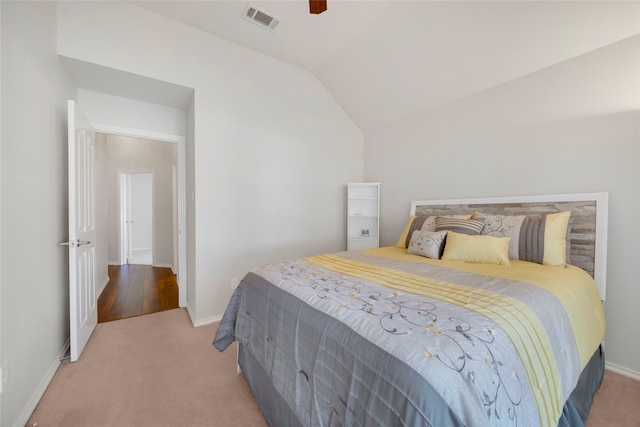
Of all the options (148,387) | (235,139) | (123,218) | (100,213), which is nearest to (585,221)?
(235,139)

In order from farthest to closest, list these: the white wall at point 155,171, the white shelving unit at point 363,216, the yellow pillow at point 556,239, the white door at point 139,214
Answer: the white door at point 139,214
the white wall at point 155,171
the white shelving unit at point 363,216
the yellow pillow at point 556,239

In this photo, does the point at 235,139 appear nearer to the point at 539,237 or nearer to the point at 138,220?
the point at 539,237

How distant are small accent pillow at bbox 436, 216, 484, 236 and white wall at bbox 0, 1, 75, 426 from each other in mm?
2831

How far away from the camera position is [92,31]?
2113 millimetres

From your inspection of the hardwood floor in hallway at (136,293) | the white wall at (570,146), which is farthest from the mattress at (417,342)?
the hardwood floor in hallway at (136,293)

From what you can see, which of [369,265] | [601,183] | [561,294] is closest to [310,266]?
[369,265]

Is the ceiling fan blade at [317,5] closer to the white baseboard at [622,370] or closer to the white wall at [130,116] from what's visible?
the white wall at [130,116]

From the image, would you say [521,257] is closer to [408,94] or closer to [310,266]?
[310,266]

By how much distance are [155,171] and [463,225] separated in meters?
5.16

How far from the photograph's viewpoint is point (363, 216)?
11.5 feet

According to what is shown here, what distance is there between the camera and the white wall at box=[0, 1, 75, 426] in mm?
1306

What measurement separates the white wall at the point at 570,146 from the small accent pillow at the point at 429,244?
2.59ft

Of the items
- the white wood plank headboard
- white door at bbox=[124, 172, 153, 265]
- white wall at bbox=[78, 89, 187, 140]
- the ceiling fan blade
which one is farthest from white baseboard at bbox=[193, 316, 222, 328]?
white door at bbox=[124, 172, 153, 265]

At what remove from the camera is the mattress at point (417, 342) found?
0.70 meters
